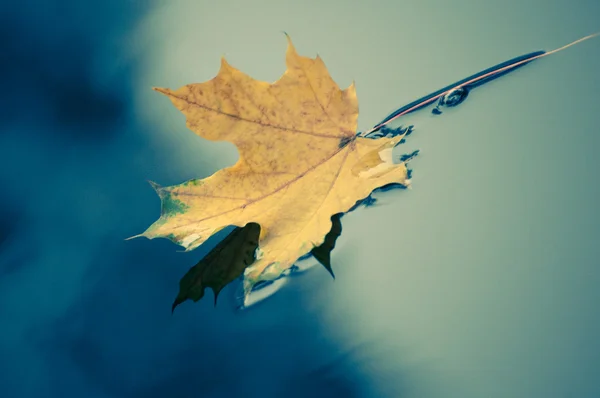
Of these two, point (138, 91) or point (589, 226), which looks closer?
point (589, 226)

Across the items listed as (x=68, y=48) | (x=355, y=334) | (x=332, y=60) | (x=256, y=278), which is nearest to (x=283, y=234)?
(x=256, y=278)

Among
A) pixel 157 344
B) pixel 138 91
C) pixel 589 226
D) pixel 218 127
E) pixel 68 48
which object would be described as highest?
pixel 68 48

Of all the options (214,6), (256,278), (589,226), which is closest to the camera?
(256,278)

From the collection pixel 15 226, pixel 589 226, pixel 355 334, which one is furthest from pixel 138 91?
pixel 589 226

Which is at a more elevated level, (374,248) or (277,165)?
(277,165)

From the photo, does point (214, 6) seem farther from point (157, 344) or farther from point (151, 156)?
point (157, 344)

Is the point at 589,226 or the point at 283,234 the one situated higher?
the point at 283,234

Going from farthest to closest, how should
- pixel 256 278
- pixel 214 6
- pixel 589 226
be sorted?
pixel 214 6 → pixel 589 226 → pixel 256 278
